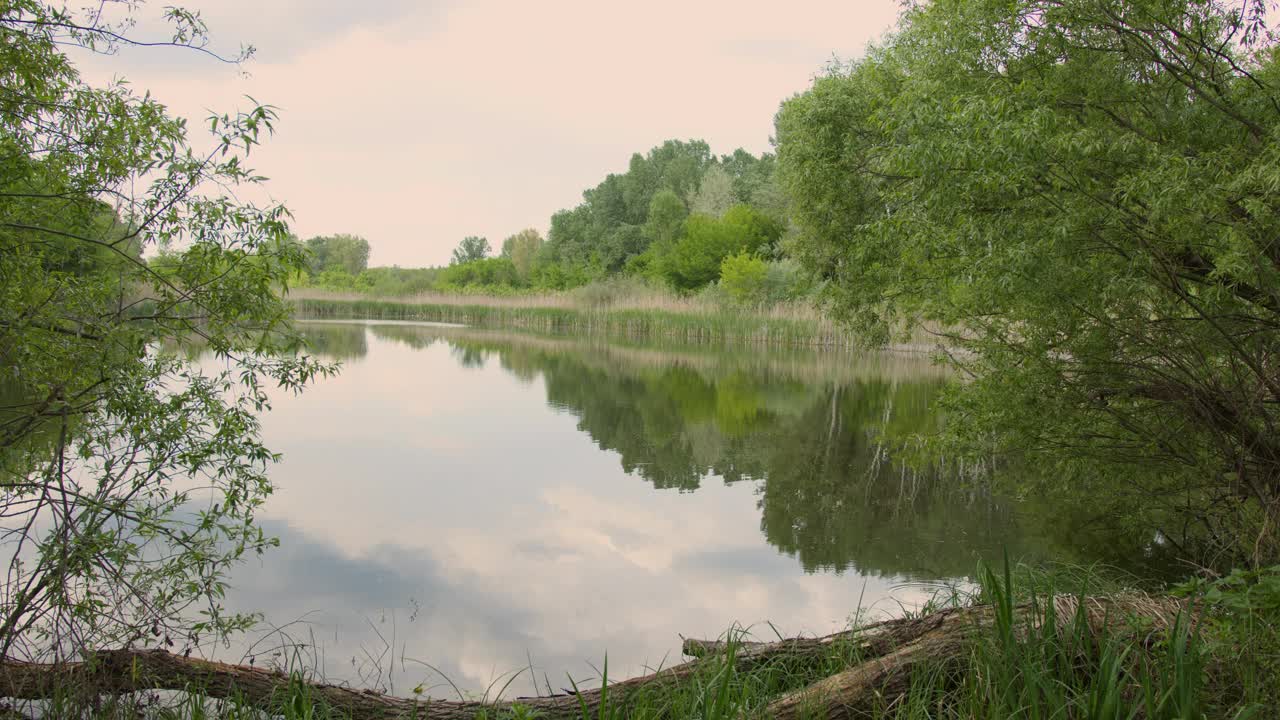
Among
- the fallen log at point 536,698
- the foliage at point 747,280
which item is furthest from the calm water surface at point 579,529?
the foliage at point 747,280

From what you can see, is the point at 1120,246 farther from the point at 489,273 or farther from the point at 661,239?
Result: the point at 489,273

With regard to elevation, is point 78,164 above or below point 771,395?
above

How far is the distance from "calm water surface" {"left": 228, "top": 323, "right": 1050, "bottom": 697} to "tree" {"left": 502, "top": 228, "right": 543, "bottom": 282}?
5965 cm

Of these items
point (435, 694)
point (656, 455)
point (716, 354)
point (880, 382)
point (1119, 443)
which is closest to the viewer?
point (435, 694)

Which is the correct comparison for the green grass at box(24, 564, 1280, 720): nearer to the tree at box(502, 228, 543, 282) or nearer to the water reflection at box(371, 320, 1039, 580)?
the water reflection at box(371, 320, 1039, 580)

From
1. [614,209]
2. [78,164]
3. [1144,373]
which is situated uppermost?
[614,209]

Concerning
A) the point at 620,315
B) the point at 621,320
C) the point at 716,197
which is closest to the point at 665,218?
the point at 716,197

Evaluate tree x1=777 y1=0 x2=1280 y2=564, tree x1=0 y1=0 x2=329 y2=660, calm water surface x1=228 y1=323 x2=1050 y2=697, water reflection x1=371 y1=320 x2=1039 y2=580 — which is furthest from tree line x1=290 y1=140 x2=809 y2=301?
tree x1=0 y1=0 x2=329 y2=660

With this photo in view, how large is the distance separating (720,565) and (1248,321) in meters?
4.10

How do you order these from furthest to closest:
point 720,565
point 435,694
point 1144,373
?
1. point 720,565
2. point 1144,373
3. point 435,694

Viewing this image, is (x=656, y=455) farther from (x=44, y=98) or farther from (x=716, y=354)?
(x=716, y=354)

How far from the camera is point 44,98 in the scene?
408 centimetres

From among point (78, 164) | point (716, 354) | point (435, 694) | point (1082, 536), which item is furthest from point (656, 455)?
point (716, 354)

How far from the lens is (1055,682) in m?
2.67
